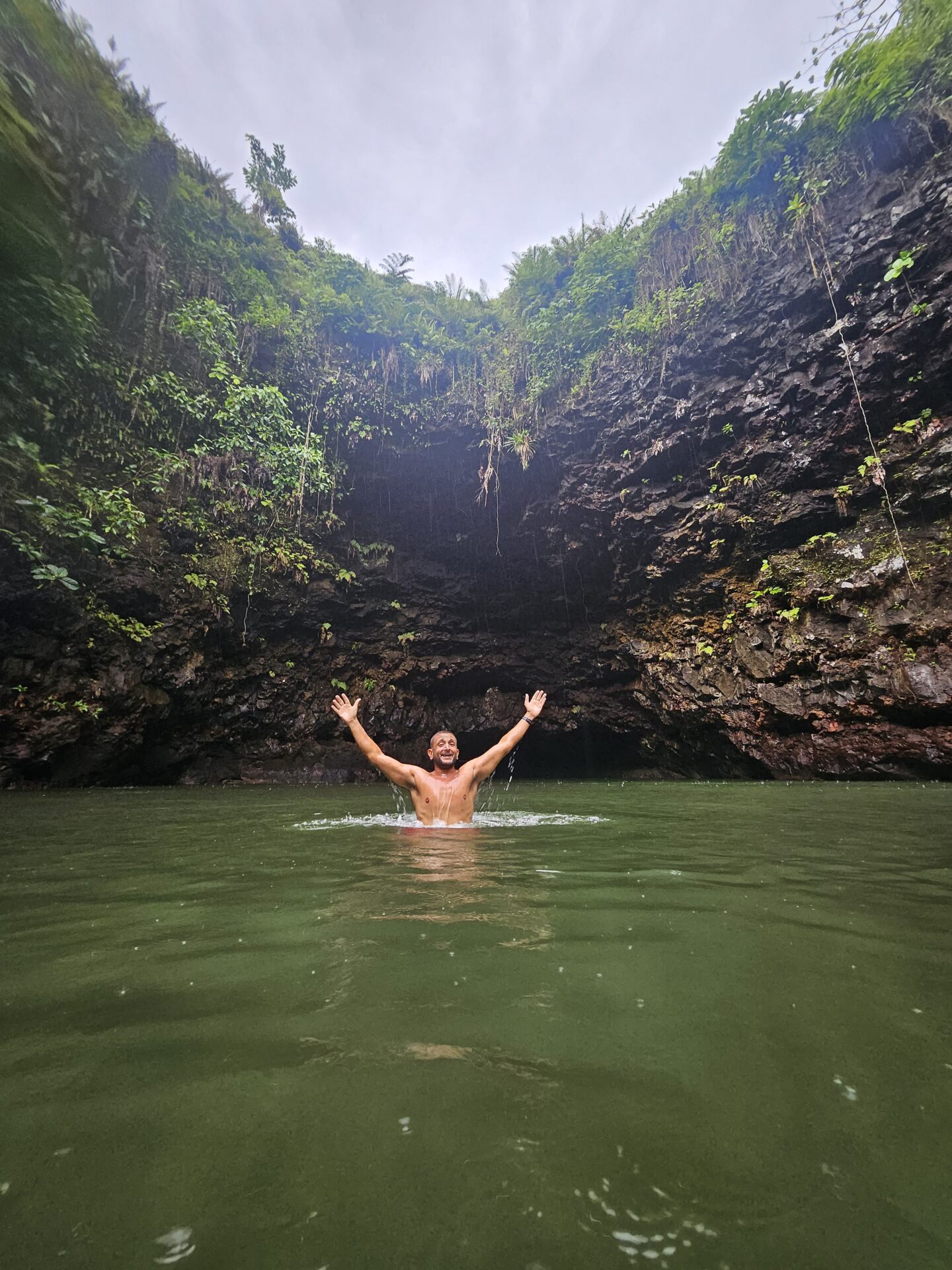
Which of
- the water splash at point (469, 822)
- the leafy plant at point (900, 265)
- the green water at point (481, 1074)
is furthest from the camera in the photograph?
the leafy plant at point (900, 265)

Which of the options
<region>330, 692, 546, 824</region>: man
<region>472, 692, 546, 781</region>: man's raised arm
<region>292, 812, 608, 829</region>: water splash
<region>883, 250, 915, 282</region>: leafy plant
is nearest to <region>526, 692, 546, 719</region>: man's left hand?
<region>472, 692, 546, 781</region>: man's raised arm

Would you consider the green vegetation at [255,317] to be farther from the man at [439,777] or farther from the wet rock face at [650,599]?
the man at [439,777]

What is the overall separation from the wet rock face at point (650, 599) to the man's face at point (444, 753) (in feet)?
23.3

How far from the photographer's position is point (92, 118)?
8.72 meters

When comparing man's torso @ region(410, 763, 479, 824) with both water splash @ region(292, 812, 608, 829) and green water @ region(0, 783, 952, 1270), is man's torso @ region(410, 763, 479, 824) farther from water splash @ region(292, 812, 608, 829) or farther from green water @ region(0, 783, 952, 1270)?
green water @ region(0, 783, 952, 1270)

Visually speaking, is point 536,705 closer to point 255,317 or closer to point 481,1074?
point 481,1074

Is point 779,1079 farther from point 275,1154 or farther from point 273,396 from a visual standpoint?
point 273,396

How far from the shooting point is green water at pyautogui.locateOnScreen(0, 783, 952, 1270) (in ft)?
2.60

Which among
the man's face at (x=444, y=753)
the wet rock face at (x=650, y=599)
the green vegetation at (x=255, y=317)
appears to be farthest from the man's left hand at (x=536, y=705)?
the wet rock face at (x=650, y=599)

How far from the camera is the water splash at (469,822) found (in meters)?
4.71

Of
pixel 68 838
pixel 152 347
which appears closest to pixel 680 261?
pixel 152 347

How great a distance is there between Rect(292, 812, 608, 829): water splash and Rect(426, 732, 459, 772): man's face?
0.49 metres

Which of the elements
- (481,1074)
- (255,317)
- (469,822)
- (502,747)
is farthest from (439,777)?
(255,317)

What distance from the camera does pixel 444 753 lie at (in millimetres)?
5043
